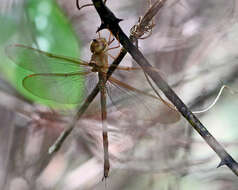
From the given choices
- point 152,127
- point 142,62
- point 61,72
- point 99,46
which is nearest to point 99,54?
point 99,46

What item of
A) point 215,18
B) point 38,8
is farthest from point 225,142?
point 38,8

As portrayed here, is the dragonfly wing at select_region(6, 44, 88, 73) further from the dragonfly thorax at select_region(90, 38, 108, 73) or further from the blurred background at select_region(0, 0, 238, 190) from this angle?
the blurred background at select_region(0, 0, 238, 190)

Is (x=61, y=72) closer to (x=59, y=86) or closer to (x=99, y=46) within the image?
(x=59, y=86)

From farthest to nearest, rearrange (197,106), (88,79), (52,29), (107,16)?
(197,106) < (52,29) < (88,79) < (107,16)

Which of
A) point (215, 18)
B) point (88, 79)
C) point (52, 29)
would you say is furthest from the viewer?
point (215, 18)

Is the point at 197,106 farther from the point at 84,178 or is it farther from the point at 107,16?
the point at 107,16

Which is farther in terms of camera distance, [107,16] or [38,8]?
[38,8]

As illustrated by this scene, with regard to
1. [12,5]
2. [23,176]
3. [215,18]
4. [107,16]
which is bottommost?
[107,16]

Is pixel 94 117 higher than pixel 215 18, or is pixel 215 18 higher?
pixel 215 18
